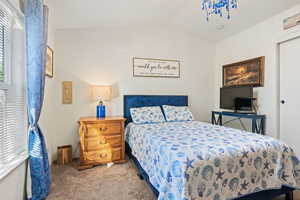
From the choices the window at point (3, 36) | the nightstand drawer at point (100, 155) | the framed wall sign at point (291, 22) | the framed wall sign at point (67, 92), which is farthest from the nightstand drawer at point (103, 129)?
the framed wall sign at point (291, 22)

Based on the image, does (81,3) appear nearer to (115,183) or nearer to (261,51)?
(115,183)

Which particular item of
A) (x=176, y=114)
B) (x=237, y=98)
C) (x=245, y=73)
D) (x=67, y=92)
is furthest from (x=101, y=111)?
(x=245, y=73)

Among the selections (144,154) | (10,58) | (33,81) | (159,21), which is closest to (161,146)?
Answer: (144,154)

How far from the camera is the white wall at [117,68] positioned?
2.96 metres

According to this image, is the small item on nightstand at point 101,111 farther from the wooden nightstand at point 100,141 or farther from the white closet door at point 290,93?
the white closet door at point 290,93

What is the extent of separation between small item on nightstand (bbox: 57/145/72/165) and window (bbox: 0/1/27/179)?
119cm

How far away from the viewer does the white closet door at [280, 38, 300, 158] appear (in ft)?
8.23

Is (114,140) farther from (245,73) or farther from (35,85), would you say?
(245,73)

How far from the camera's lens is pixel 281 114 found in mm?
2744

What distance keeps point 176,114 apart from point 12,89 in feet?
8.40

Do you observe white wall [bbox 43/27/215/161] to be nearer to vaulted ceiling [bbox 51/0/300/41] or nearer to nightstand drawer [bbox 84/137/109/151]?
vaulted ceiling [bbox 51/0/300/41]

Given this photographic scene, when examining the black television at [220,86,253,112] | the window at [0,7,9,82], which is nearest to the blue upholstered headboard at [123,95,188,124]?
the black television at [220,86,253,112]

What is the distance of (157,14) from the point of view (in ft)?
10.1

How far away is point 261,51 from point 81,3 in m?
3.24
